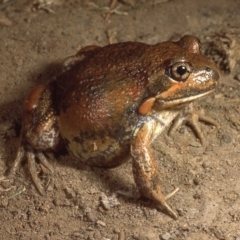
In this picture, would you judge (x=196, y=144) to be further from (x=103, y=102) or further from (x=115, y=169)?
(x=103, y=102)

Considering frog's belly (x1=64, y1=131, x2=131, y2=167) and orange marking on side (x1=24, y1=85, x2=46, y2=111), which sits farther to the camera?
orange marking on side (x1=24, y1=85, x2=46, y2=111)

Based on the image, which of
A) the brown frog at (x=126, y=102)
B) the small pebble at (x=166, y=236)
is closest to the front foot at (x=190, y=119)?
the brown frog at (x=126, y=102)

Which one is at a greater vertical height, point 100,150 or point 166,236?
point 100,150

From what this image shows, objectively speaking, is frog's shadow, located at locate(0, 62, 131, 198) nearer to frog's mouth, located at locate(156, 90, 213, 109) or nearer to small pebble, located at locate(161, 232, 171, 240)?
small pebble, located at locate(161, 232, 171, 240)

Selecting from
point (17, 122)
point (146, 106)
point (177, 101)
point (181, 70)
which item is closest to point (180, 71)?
point (181, 70)

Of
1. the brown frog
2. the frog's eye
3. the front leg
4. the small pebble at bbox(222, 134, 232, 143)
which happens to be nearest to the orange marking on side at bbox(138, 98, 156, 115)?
the brown frog

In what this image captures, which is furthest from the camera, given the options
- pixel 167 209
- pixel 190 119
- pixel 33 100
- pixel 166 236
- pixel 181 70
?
pixel 190 119
